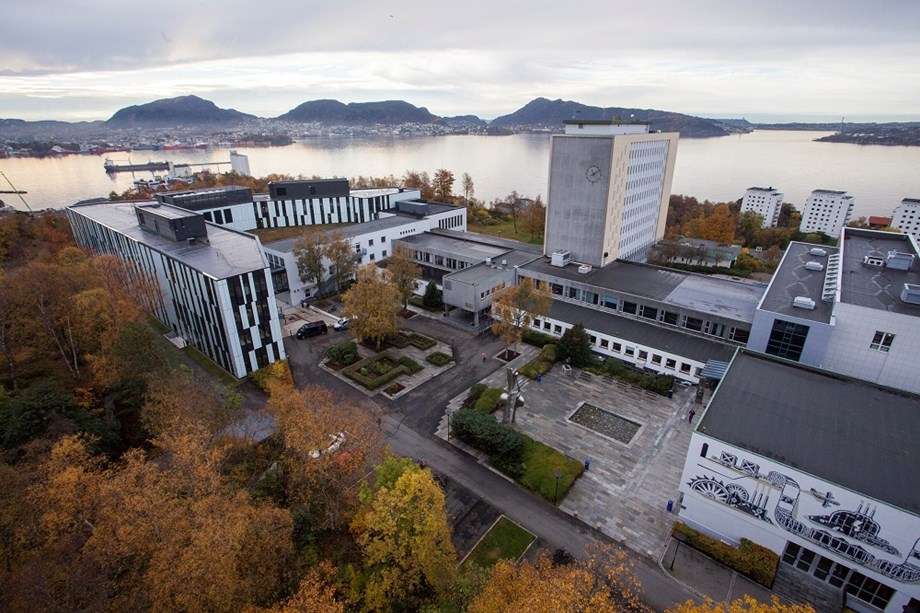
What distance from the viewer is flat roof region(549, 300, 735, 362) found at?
37625 mm

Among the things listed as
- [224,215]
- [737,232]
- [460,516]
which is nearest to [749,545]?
[460,516]

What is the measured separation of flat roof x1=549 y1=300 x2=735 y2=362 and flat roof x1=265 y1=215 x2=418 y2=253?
97.3ft

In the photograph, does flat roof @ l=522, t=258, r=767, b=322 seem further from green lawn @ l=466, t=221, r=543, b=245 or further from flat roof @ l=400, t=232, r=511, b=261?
green lawn @ l=466, t=221, r=543, b=245

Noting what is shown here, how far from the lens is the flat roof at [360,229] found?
5728 cm

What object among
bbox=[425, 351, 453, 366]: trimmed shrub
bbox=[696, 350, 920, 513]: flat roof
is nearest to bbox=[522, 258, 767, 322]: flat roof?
bbox=[696, 350, 920, 513]: flat roof

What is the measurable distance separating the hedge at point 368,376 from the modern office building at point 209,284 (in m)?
7.26

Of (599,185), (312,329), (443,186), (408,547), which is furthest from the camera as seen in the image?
(443,186)

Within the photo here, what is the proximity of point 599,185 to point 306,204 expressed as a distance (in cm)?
5142

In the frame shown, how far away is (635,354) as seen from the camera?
39812 mm

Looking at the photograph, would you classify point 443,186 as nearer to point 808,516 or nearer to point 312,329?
point 312,329

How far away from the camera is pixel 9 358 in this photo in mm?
31859

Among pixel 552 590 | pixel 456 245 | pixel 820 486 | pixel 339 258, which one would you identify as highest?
pixel 552 590

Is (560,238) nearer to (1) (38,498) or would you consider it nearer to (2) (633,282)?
(2) (633,282)

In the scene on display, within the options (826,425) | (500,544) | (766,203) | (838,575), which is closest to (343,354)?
(500,544)
